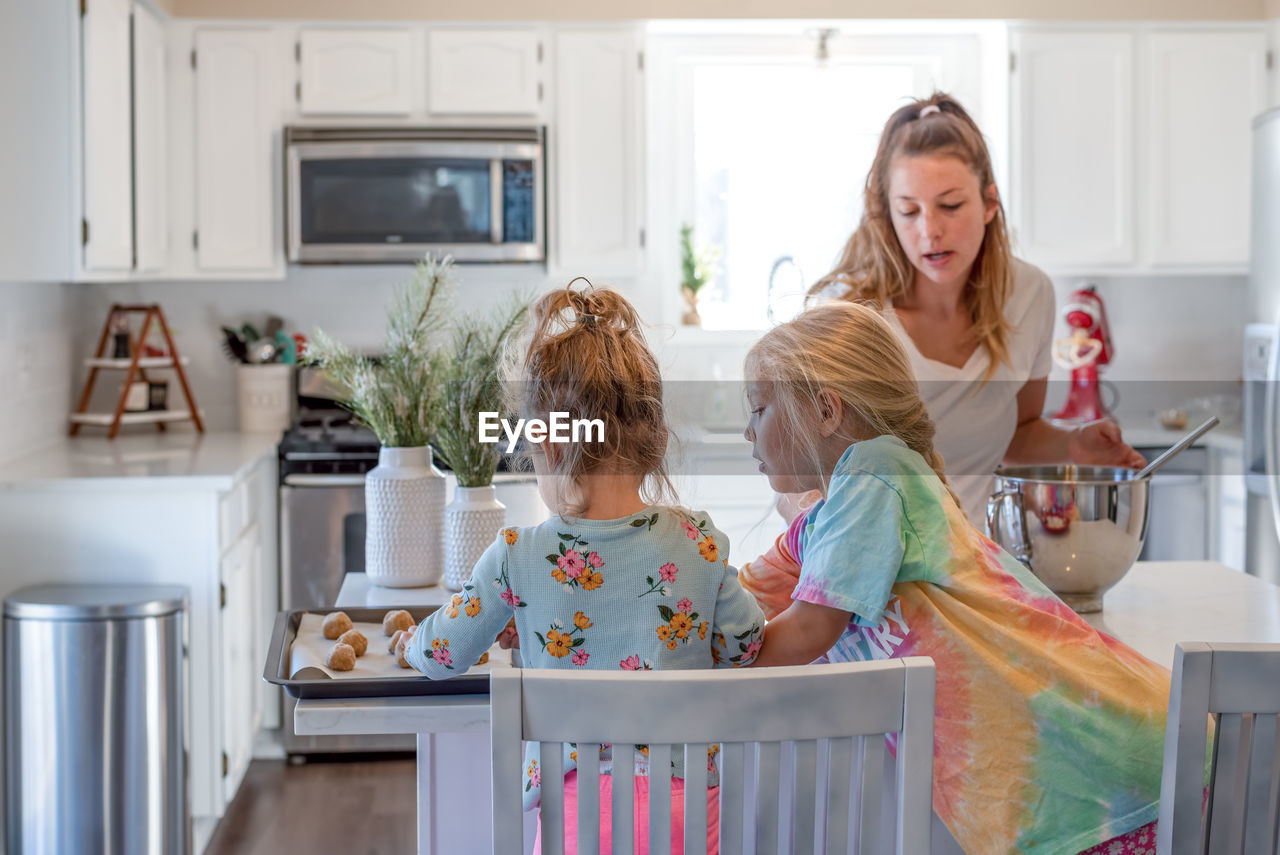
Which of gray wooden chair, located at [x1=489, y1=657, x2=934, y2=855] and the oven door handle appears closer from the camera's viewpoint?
gray wooden chair, located at [x1=489, y1=657, x2=934, y2=855]

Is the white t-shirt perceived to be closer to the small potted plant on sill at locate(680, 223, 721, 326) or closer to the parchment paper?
the parchment paper

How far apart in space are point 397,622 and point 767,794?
599 mm

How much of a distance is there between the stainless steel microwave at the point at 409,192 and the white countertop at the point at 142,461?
23.3 inches

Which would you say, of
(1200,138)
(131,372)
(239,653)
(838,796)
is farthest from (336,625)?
(1200,138)

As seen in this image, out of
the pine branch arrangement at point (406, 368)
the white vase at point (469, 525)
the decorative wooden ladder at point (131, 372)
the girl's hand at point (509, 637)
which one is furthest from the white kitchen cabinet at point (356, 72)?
the girl's hand at point (509, 637)

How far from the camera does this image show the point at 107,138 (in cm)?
288

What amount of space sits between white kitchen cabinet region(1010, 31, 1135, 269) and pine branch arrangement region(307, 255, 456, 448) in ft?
7.96

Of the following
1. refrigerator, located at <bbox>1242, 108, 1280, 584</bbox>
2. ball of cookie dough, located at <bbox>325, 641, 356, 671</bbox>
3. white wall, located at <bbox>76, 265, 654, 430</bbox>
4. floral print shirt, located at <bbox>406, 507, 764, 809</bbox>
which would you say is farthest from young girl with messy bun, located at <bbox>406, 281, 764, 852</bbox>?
white wall, located at <bbox>76, 265, 654, 430</bbox>

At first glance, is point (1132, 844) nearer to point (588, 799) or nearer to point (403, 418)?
point (588, 799)

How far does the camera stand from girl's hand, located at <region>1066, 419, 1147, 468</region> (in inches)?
61.5

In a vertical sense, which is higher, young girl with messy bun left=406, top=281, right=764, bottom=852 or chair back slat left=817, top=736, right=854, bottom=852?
young girl with messy bun left=406, top=281, right=764, bottom=852

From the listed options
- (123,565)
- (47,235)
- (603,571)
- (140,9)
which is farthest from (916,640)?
(140,9)

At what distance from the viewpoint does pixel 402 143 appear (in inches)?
133

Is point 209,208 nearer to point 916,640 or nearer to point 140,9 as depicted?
point 140,9
